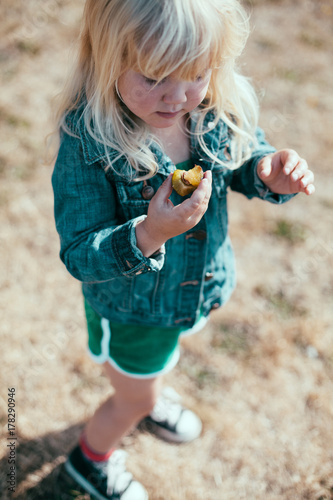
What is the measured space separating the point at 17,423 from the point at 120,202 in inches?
51.9

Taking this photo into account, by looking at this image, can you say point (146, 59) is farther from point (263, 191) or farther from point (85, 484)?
point (85, 484)

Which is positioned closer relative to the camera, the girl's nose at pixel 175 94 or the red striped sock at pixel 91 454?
the girl's nose at pixel 175 94

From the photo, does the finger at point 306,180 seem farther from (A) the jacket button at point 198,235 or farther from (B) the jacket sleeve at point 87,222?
(B) the jacket sleeve at point 87,222

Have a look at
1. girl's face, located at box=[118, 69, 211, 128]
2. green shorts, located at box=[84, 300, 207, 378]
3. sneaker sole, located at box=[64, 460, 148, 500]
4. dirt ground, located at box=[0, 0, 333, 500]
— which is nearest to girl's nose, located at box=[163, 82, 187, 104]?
girl's face, located at box=[118, 69, 211, 128]

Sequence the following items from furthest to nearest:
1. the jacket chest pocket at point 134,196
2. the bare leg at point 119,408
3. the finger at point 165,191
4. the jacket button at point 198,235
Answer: the bare leg at point 119,408 → the jacket button at point 198,235 → the jacket chest pocket at point 134,196 → the finger at point 165,191

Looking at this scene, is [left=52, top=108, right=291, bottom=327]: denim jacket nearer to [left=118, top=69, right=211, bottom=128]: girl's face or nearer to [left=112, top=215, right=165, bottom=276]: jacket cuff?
[left=112, top=215, right=165, bottom=276]: jacket cuff

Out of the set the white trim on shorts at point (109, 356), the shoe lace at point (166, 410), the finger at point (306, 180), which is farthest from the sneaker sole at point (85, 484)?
the finger at point (306, 180)

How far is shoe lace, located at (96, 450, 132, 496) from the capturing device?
1867 mm

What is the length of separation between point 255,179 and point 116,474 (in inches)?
50.8

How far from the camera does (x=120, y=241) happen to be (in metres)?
1.17

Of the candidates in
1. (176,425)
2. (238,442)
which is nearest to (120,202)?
(176,425)

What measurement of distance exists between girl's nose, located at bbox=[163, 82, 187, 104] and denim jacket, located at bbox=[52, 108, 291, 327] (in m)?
0.19

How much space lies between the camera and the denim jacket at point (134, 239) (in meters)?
1.20

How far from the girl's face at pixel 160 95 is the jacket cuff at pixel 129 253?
0.84 feet
